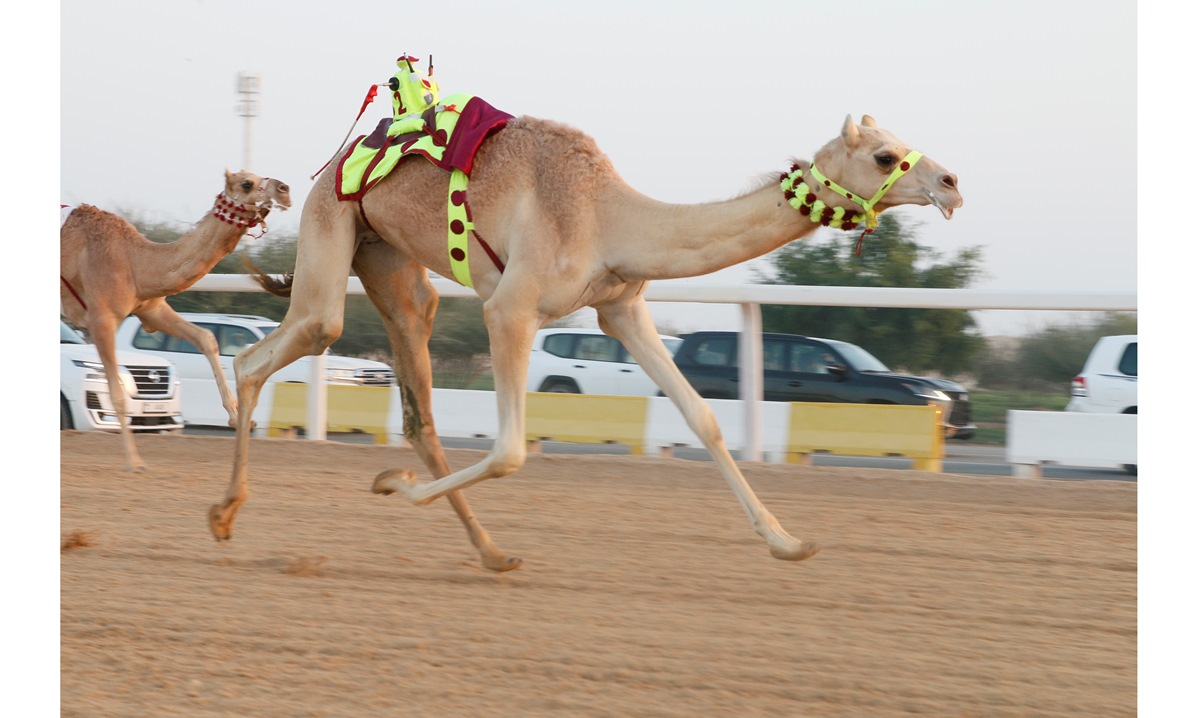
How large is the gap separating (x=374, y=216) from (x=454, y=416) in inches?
281

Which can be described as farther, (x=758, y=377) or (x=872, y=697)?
(x=758, y=377)

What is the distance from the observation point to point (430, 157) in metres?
6.18

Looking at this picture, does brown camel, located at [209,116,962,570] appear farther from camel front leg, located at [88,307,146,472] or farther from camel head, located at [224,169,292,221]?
camel front leg, located at [88,307,146,472]

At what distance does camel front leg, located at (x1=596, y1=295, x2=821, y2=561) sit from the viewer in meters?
5.92

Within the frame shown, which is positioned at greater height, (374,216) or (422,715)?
(374,216)

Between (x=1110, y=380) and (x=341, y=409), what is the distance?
857 cm

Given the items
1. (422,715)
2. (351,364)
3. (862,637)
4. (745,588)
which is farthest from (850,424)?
(351,364)

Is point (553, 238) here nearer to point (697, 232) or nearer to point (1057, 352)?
point (697, 232)

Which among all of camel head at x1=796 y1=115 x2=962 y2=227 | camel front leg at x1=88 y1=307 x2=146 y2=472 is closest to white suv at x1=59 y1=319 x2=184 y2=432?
camel front leg at x1=88 y1=307 x2=146 y2=472

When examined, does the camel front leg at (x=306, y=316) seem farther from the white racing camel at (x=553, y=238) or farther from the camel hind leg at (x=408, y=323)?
the camel hind leg at (x=408, y=323)

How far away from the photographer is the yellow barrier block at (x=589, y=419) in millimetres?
12195

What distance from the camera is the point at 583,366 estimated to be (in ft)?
54.2

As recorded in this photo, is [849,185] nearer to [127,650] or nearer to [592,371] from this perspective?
[127,650]

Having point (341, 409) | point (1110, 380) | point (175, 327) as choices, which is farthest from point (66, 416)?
point (1110, 380)
